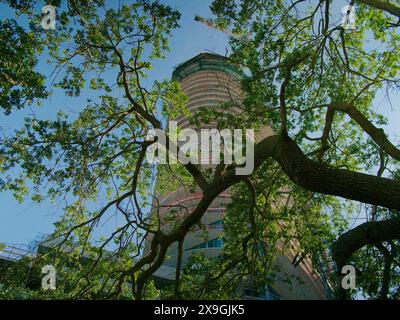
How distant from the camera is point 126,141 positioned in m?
9.80

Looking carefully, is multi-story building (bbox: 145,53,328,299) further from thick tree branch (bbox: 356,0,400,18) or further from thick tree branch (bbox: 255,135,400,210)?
thick tree branch (bbox: 255,135,400,210)

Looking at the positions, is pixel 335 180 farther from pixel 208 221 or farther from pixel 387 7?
pixel 208 221

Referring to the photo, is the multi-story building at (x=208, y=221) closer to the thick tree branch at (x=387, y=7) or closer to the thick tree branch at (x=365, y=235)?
the thick tree branch at (x=387, y=7)

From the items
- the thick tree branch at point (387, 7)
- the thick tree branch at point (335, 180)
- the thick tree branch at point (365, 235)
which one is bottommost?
the thick tree branch at point (365, 235)

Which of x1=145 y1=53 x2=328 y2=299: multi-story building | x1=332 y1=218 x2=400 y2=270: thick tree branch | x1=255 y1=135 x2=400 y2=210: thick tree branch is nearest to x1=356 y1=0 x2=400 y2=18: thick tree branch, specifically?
x1=255 y1=135 x2=400 y2=210: thick tree branch

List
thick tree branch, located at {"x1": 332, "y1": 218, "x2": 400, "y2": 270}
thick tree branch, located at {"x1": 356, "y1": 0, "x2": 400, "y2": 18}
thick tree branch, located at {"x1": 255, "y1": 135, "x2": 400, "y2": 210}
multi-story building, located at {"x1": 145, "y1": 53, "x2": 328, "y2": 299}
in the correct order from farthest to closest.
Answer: multi-story building, located at {"x1": 145, "y1": 53, "x2": 328, "y2": 299}
thick tree branch, located at {"x1": 356, "y1": 0, "x2": 400, "y2": 18}
thick tree branch, located at {"x1": 332, "y1": 218, "x2": 400, "y2": 270}
thick tree branch, located at {"x1": 255, "y1": 135, "x2": 400, "y2": 210}

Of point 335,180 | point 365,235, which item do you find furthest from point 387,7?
point 365,235

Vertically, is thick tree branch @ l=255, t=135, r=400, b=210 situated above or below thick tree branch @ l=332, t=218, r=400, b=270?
above

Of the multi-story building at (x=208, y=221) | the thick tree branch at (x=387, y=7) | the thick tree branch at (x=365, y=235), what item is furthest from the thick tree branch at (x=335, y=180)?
the multi-story building at (x=208, y=221)

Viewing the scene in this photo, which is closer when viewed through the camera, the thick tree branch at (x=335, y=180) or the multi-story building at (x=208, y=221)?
the thick tree branch at (x=335, y=180)
